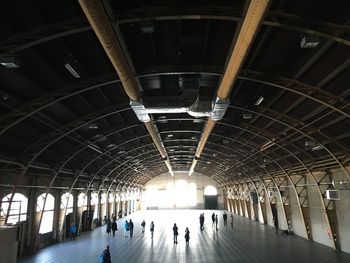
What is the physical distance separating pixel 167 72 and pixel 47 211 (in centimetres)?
2046

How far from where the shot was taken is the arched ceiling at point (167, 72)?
35.4 ft

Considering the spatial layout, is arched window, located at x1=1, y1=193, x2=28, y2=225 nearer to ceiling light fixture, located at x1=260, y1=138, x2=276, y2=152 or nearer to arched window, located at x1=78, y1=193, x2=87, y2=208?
arched window, located at x1=78, y1=193, x2=87, y2=208

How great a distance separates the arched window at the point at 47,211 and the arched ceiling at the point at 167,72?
260cm

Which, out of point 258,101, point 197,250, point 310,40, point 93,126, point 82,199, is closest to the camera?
point 310,40

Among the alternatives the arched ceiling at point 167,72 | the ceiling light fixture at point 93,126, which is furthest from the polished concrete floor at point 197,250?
Result: the ceiling light fixture at point 93,126

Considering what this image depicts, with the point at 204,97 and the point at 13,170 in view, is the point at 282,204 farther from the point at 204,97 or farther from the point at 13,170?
the point at 13,170

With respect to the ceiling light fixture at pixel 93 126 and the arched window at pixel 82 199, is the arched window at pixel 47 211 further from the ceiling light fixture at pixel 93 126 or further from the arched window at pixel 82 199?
the ceiling light fixture at pixel 93 126

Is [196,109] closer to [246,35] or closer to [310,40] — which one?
[310,40]

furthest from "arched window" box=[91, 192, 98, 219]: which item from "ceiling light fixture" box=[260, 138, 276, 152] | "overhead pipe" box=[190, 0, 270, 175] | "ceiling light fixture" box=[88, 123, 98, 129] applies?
"overhead pipe" box=[190, 0, 270, 175]

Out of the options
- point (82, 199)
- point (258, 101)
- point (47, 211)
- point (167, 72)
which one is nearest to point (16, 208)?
point (47, 211)

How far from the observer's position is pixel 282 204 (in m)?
35.6

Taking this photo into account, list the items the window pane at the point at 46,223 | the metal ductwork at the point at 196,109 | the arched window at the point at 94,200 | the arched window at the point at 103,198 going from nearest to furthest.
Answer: the metal ductwork at the point at 196,109, the window pane at the point at 46,223, the arched window at the point at 94,200, the arched window at the point at 103,198

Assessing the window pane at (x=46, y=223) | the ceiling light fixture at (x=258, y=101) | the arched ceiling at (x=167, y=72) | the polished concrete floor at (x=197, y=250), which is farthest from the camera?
the window pane at (x=46, y=223)

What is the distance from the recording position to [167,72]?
15.0 m
